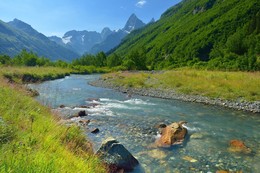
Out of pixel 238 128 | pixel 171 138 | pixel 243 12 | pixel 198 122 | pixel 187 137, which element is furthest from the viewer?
pixel 243 12

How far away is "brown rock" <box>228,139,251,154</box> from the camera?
10.8m

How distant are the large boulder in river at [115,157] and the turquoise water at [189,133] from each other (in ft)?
1.18

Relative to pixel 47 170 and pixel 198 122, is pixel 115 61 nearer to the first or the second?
pixel 198 122

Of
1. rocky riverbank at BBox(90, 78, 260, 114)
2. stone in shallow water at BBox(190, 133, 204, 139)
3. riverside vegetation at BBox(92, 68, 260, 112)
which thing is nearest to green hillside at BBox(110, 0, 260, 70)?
riverside vegetation at BBox(92, 68, 260, 112)

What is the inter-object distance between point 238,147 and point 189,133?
2.78 m

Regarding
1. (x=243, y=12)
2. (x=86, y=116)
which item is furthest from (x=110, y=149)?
(x=243, y=12)

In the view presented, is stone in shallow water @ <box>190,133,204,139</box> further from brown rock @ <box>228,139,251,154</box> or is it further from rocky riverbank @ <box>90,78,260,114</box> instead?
rocky riverbank @ <box>90,78,260,114</box>

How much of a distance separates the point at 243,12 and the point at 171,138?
380 feet

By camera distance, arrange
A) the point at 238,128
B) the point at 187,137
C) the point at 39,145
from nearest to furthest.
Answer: the point at 39,145, the point at 187,137, the point at 238,128

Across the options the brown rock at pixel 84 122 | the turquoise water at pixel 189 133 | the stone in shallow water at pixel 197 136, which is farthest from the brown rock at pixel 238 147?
the brown rock at pixel 84 122

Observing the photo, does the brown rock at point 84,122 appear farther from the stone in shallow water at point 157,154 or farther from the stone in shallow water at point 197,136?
the stone in shallow water at point 197,136

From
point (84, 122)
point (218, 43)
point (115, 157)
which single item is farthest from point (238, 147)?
point (218, 43)

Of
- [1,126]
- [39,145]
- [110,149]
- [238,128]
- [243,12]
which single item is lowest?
[238,128]

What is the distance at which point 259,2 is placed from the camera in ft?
365
